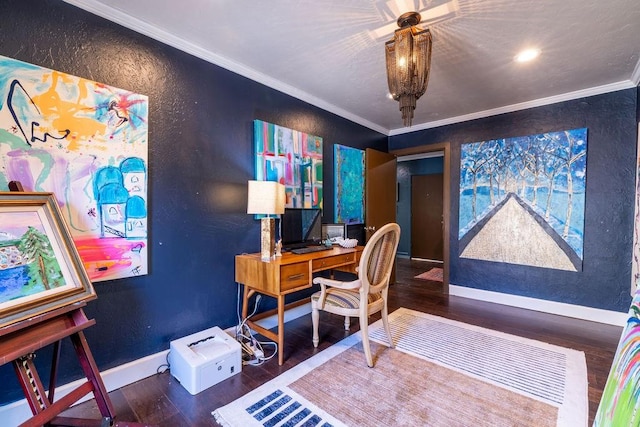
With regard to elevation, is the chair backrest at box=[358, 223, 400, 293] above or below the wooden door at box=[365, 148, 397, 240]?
below

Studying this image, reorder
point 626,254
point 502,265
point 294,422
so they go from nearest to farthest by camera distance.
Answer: point 294,422 < point 626,254 < point 502,265

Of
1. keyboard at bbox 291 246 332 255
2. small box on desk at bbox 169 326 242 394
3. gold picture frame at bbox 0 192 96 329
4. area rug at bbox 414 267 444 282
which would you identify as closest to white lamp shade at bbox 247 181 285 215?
keyboard at bbox 291 246 332 255

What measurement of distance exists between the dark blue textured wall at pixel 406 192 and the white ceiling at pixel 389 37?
10.8 feet

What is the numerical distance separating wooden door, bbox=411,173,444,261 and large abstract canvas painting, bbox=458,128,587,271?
2.32 m

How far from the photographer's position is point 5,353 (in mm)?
977

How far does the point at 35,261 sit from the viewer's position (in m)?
1.20

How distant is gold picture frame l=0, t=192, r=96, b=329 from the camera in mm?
1104

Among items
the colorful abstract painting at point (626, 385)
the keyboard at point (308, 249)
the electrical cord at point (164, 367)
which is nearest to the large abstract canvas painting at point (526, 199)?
the keyboard at point (308, 249)

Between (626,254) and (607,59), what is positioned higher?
(607,59)

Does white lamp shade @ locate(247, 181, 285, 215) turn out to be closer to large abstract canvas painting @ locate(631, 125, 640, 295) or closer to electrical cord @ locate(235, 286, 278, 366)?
electrical cord @ locate(235, 286, 278, 366)

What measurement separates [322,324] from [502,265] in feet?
8.15

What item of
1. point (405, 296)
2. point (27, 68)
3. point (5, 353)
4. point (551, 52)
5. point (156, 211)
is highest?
point (551, 52)

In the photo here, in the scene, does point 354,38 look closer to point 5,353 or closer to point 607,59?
point 607,59

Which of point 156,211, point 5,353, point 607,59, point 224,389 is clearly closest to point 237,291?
point 224,389
